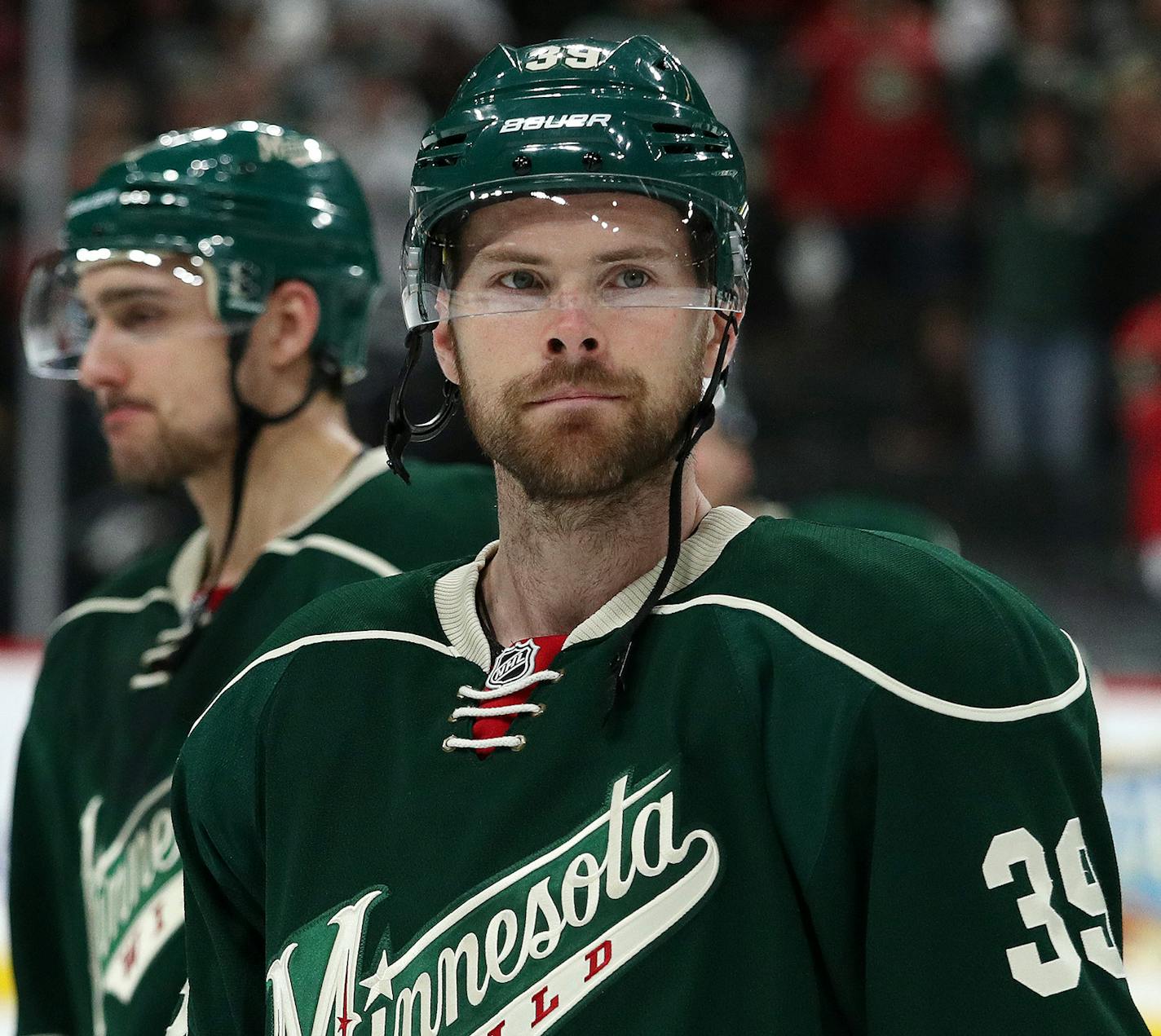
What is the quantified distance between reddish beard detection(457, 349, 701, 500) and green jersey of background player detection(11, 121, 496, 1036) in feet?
2.10

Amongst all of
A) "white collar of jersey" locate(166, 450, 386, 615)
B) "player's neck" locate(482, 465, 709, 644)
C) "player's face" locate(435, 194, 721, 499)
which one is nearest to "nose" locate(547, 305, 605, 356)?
"player's face" locate(435, 194, 721, 499)

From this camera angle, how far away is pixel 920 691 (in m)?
1.14

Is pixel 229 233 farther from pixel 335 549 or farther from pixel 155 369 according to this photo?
pixel 335 549

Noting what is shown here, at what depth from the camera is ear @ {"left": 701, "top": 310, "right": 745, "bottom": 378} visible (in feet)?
4.47

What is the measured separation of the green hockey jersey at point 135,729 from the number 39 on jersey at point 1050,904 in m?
0.90

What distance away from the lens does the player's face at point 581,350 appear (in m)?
1.28

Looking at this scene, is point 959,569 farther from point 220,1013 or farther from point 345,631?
point 220,1013

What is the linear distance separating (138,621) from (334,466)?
11.6 inches

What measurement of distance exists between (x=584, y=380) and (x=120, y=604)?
3.47 ft

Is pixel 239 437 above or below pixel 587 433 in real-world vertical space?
below

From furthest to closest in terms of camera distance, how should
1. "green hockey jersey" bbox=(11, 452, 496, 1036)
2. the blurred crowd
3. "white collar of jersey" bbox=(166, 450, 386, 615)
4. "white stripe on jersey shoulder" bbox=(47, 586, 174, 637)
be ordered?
1. the blurred crowd
2. "white stripe on jersey shoulder" bbox=(47, 586, 174, 637)
3. "white collar of jersey" bbox=(166, 450, 386, 615)
4. "green hockey jersey" bbox=(11, 452, 496, 1036)

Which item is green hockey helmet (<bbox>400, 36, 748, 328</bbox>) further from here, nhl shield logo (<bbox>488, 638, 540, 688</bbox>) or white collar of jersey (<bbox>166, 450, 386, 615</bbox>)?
white collar of jersey (<bbox>166, 450, 386, 615</bbox>)

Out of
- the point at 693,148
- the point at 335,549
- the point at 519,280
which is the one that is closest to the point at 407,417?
the point at 519,280

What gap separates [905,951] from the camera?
1.12 metres
